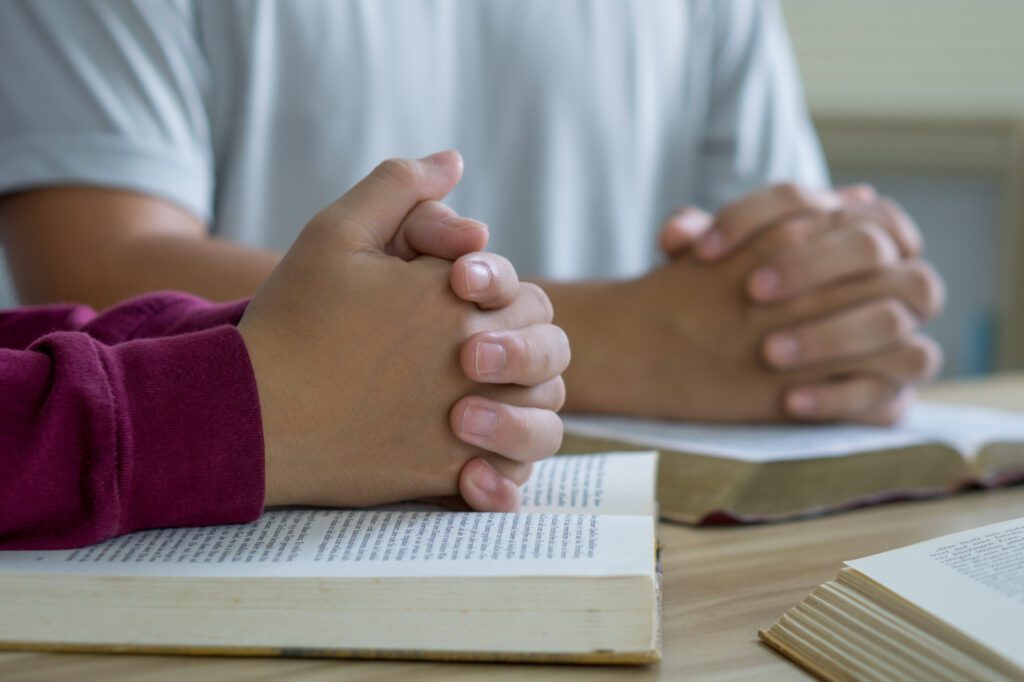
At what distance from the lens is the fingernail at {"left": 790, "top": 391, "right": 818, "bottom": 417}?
2.48 ft

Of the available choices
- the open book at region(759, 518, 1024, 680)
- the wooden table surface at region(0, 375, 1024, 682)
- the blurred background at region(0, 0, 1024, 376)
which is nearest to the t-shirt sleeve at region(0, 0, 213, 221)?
the wooden table surface at region(0, 375, 1024, 682)

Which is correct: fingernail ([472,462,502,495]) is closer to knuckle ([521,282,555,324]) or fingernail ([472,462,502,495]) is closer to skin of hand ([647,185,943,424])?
knuckle ([521,282,555,324])

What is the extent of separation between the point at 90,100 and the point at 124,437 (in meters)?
0.50

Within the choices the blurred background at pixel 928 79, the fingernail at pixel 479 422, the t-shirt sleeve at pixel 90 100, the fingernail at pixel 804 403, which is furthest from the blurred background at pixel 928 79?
the fingernail at pixel 479 422

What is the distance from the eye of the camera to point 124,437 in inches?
14.9

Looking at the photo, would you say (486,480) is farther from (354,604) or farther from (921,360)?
(921,360)

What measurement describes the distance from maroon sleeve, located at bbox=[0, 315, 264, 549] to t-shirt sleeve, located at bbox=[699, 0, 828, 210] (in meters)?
0.87

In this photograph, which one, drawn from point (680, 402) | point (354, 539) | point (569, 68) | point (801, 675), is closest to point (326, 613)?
point (354, 539)

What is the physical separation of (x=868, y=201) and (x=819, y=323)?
17 cm

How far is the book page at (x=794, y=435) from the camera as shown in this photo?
628 millimetres

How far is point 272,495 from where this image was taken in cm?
42

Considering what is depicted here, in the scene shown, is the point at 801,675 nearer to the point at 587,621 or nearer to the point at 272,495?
the point at 587,621

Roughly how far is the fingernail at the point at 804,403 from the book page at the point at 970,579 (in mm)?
337

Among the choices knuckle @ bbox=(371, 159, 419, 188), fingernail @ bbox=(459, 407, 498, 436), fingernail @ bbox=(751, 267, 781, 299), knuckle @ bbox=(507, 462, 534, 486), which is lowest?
knuckle @ bbox=(507, 462, 534, 486)
